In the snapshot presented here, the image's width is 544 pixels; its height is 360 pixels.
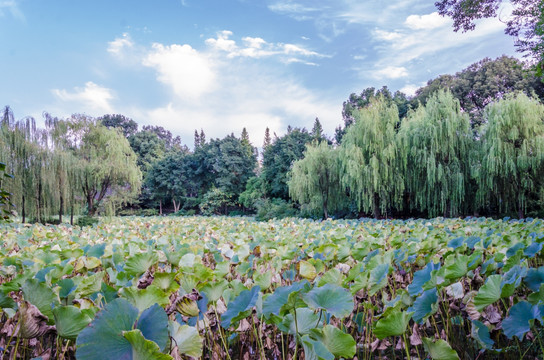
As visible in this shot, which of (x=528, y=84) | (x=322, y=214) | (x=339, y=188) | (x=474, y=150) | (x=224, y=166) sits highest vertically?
(x=528, y=84)

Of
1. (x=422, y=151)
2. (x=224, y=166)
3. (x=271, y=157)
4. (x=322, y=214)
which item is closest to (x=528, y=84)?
(x=422, y=151)

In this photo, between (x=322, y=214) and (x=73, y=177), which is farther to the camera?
(x=322, y=214)

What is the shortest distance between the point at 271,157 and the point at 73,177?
17.3 metres

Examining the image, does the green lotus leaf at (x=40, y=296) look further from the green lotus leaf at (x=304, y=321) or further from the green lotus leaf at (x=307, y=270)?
the green lotus leaf at (x=307, y=270)

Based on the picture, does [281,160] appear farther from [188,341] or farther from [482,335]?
[188,341]

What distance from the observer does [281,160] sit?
2569 centimetres

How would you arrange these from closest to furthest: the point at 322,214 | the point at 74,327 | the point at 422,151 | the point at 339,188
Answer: the point at 74,327, the point at 422,151, the point at 339,188, the point at 322,214

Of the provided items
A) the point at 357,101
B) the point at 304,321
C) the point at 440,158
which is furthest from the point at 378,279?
the point at 357,101

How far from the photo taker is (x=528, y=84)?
62.5 ft

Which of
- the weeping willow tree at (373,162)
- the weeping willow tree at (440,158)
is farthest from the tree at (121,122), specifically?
the weeping willow tree at (440,158)

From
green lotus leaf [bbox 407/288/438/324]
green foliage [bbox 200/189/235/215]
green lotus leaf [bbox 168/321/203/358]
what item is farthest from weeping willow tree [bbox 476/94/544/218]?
green foliage [bbox 200/189/235/215]

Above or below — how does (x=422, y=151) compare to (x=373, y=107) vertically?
below

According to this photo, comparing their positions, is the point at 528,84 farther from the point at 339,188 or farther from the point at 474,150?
the point at 339,188

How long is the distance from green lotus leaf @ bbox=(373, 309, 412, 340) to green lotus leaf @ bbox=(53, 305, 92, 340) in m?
0.67
